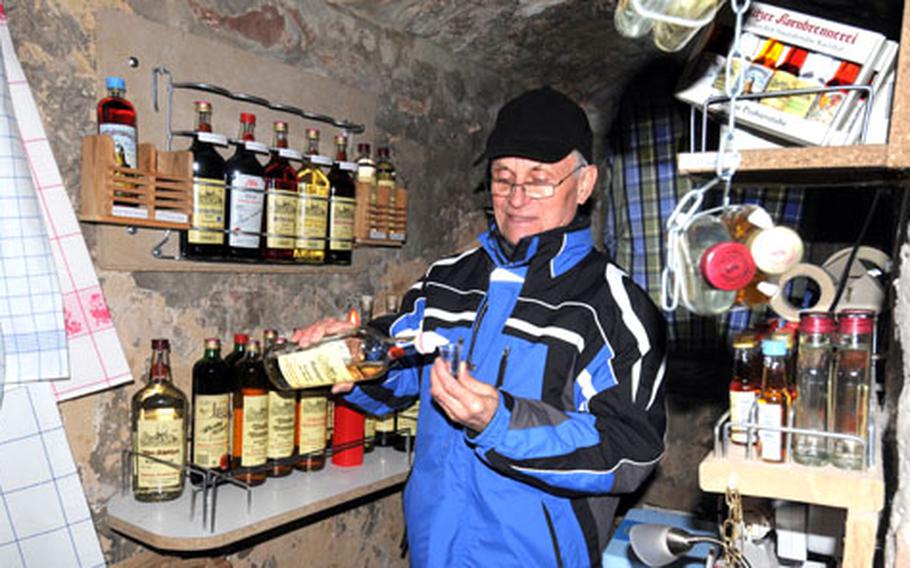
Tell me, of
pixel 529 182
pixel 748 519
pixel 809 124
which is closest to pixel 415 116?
pixel 529 182

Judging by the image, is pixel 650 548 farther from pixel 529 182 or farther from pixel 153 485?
pixel 153 485

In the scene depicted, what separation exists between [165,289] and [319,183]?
44cm

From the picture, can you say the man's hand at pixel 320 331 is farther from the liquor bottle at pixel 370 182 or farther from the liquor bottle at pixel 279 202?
the liquor bottle at pixel 370 182

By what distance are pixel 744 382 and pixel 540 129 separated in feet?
2.16

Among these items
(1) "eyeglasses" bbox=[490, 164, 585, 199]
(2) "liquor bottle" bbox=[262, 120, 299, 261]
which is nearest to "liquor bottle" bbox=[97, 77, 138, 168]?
(2) "liquor bottle" bbox=[262, 120, 299, 261]

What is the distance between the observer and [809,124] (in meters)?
0.70

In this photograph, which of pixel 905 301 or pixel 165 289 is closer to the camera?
pixel 905 301

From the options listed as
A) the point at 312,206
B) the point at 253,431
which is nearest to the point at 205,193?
the point at 312,206

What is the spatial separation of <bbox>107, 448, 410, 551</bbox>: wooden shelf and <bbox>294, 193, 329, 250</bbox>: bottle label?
21.6 inches

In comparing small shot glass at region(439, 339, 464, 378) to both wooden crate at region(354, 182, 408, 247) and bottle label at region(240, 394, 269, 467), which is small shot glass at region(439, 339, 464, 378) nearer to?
bottle label at region(240, 394, 269, 467)

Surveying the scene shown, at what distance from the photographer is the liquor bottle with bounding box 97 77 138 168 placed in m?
1.31

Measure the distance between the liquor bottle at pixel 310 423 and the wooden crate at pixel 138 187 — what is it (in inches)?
19.4

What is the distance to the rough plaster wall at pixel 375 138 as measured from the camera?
133 centimetres

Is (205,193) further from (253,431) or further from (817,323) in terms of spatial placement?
(817,323)
